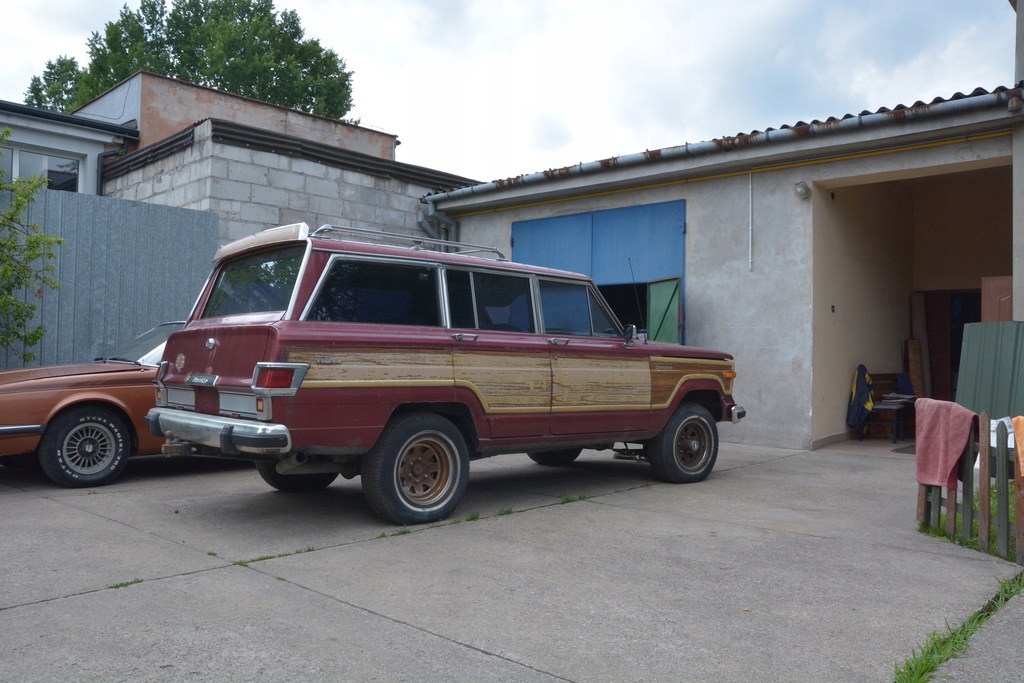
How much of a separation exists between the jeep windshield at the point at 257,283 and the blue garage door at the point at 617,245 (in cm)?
664

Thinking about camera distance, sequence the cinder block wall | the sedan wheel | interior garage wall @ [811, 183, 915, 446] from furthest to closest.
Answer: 1. the cinder block wall
2. interior garage wall @ [811, 183, 915, 446]
3. the sedan wheel

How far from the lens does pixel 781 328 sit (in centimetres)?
1143

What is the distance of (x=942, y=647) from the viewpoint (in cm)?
379

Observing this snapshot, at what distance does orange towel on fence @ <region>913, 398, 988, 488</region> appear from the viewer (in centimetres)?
579

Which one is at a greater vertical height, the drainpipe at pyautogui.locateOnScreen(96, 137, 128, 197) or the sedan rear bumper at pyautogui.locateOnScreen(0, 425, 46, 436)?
the drainpipe at pyautogui.locateOnScreen(96, 137, 128, 197)

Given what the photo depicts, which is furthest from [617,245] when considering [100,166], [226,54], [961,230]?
[226,54]

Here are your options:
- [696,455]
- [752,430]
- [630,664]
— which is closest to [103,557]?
[630,664]

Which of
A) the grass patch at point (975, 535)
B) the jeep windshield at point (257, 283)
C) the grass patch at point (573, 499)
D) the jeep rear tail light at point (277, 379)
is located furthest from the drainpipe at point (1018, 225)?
the jeep rear tail light at point (277, 379)

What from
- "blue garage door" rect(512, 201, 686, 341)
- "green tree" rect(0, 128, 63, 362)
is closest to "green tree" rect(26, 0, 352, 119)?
"blue garage door" rect(512, 201, 686, 341)

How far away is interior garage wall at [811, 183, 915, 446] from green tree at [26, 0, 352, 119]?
1205 inches

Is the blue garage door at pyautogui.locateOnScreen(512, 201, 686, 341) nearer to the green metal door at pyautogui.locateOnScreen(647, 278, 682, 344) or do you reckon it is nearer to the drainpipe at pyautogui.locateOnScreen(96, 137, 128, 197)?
the green metal door at pyautogui.locateOnScreen(647, 278, 682, 344)

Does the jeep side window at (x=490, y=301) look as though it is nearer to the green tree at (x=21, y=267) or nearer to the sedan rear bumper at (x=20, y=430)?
the sedan rear bumper at (x=20, y=430)

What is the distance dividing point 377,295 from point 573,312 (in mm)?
2053

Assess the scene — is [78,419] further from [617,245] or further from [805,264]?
[805,264]
